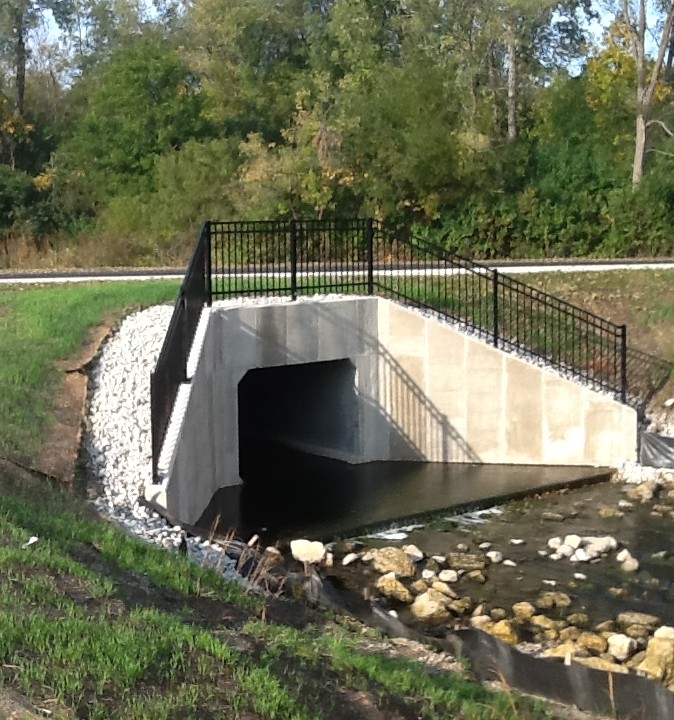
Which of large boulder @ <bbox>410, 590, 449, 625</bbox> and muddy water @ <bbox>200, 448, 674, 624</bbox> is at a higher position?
large boulder @ <bbox>410, 590, 449, 625</bbox>

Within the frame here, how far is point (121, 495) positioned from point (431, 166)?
66.4 feet

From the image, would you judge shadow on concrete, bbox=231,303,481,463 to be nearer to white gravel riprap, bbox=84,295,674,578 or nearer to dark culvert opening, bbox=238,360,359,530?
dark culvert opening, bbox=238,360,359,530

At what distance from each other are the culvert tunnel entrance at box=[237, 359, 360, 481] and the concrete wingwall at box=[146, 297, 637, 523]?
0.04 m

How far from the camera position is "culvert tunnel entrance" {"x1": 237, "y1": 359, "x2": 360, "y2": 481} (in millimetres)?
17500

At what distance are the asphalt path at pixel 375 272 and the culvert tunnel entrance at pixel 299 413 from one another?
71.0 inches

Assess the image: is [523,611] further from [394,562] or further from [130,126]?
[130,126]

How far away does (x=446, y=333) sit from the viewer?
16828 mm

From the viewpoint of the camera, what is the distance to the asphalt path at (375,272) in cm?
1903

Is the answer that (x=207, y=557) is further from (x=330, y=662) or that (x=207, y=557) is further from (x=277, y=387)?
(x=277, y=387)

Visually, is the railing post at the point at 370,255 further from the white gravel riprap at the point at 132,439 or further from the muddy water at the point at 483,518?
the muddy water at the point at 483,518

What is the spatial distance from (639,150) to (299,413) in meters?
16.0

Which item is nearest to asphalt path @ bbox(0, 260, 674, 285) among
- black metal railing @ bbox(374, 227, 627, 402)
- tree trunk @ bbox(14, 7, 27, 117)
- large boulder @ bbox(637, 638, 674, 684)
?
black metal railing @ bbox(374, 227, 627, 402)

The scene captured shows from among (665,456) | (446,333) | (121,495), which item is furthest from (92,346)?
(665,456)

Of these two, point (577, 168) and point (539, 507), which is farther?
point (577, 168)
